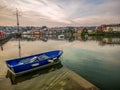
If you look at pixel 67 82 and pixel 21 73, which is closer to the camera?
pixel 67 82

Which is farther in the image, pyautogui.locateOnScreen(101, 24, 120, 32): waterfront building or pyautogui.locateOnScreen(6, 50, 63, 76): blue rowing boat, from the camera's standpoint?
pyautogui.locateOnScreen(101, 24, 120, 32): waterfront building

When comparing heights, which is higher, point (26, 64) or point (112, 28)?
point (112, 28)

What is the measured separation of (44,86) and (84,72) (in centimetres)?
657

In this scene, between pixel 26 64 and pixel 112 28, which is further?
pixel 112 28

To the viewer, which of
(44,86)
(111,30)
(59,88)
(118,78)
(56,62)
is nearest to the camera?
(59,88)

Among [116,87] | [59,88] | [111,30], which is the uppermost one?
[111,30]

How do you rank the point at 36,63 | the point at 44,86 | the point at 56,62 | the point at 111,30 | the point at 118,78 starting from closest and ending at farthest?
the point at 44,86
the point at 118,78
the point at 36,63
the point at 56,62
the point at 111,30

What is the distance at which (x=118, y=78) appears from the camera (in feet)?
43.5

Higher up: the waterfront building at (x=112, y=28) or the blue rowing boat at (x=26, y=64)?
the waterfront building at (x=112, y=28)

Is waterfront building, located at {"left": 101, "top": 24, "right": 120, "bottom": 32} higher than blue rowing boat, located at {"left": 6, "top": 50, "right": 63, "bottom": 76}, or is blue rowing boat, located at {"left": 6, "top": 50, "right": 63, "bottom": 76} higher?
waterfront building, located at {"left": 101, "top": 24, "right": 120, "bottom": 32}

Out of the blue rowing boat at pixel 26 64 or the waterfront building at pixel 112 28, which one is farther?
the waterfront building at pixel 112 28

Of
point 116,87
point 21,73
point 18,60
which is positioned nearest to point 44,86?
point 21,73

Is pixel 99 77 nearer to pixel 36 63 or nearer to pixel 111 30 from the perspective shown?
pixel 36 63

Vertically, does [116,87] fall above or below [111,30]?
below
